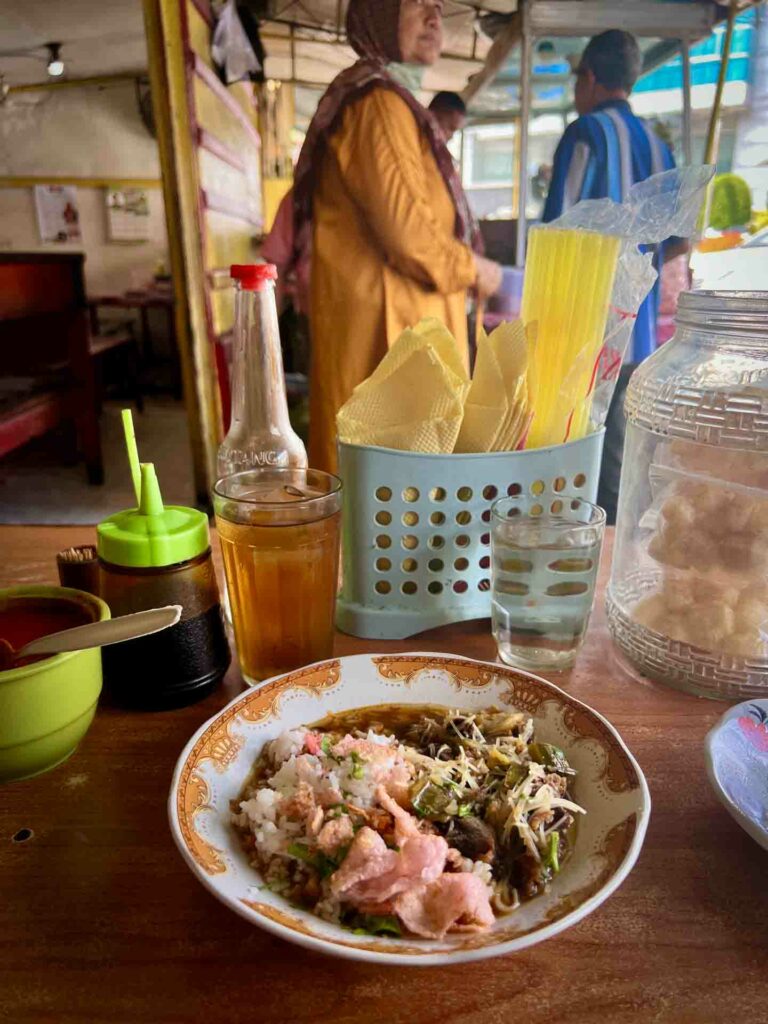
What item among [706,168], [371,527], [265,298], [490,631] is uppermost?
[706,168]

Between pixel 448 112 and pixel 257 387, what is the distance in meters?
1.44

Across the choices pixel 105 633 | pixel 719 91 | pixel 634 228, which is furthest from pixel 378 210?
pixel 105 633

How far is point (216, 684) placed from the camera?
2.30 feet

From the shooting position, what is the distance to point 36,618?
0.65 m

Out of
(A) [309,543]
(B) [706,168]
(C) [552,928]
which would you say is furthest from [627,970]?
(B) [706,168]

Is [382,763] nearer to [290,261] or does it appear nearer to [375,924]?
[375,924]

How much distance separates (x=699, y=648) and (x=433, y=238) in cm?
150

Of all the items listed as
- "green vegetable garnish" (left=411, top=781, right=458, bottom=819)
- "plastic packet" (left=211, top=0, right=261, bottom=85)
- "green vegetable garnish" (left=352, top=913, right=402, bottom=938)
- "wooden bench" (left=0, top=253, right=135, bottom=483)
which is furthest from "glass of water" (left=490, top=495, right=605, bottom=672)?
"wooden bench" (left=0, top=253, right=135, bottom=483)

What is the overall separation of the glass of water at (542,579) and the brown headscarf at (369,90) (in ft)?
4.53

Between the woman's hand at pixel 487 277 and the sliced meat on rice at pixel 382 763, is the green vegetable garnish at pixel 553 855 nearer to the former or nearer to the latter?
the sliced meat on rice at pixel 382 763

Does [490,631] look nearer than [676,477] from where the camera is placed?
No

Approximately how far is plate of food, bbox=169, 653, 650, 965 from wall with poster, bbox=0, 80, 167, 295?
2.17m

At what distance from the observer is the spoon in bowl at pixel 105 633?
1.80 feet

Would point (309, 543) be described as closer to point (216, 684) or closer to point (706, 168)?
point (216, 684)
